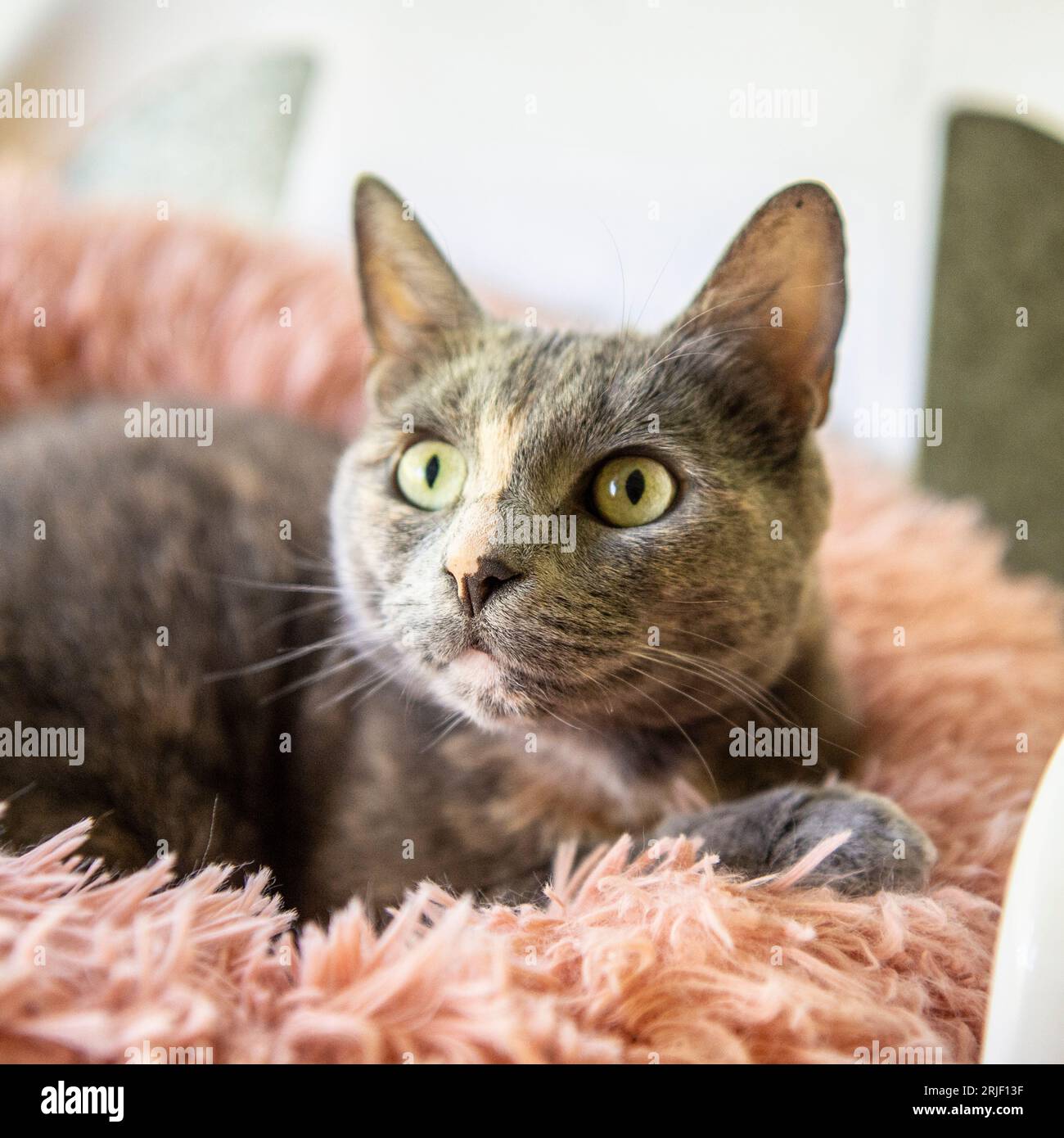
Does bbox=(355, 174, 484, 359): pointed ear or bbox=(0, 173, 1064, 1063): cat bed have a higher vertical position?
bbox=(355, 174, 484, 359): pointed ear

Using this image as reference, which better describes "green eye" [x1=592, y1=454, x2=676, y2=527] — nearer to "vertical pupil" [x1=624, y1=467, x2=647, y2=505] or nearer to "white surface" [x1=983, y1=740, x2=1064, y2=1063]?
"vertical pupil" [x1=624, y1=467, x2=647, y2=505]

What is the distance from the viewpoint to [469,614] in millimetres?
665

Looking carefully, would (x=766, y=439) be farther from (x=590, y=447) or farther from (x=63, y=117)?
(x=63, y=117)

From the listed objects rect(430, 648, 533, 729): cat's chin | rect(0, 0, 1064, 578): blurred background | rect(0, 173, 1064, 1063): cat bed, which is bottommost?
rect(0, 173, 1064, 1063): cat bed

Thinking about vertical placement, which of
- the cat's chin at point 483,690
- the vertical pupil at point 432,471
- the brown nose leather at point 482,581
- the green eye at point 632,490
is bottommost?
the cat's chin at point 483,690

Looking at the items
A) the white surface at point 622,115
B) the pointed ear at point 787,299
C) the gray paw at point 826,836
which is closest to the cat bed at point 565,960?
the gray paw at point 826,836

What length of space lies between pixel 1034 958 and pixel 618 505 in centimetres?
39

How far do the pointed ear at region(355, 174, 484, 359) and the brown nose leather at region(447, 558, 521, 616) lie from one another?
31cm

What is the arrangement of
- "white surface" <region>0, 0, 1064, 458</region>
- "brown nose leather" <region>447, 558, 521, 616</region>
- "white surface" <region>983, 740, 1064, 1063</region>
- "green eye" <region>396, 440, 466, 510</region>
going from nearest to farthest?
"white surface" <region>983, 740, 1064, 1063</region> < "brown nose leather" <region>447, 558, 521, 616</region> < "green eye" <region>396, 440, 466, 510</region> < "white surface" <region>0, 0, 1064, 458</region>

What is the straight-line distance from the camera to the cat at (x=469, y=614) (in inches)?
27.1

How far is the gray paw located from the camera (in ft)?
2.21

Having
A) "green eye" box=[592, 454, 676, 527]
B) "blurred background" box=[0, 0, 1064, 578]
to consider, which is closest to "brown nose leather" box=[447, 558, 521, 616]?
"green eye" box=[592, 454, 676, 527]

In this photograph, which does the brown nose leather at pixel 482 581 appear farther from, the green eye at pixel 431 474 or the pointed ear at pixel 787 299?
the pointed ear at pixel 787 299
